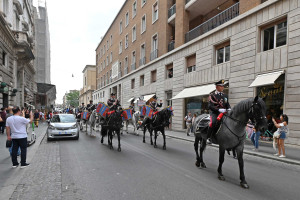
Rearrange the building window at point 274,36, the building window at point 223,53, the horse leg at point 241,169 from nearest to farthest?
the horse leg at point 241,169
the building window at point 274,36
the building window at point 223,53

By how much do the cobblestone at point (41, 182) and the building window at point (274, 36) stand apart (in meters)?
11.9

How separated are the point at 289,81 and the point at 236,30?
4.86 metres

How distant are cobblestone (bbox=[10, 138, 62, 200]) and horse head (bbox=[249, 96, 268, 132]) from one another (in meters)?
4.25

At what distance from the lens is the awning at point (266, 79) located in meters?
10.2

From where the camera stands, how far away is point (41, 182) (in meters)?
4.62

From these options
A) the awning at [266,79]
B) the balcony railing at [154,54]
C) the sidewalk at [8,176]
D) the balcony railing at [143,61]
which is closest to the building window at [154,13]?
the balcony railing at [154,54]

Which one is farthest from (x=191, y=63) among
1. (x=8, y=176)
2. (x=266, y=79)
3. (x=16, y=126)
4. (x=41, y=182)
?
(x=8, y=176)

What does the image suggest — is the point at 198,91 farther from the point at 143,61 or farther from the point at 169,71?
the point at 143,61

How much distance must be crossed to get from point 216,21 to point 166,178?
1400 cm

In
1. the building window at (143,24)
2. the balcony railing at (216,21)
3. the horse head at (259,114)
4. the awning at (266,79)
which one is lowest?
the horse head at (259,114)

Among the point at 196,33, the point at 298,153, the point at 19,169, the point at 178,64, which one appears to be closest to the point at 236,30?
the point at 196,33

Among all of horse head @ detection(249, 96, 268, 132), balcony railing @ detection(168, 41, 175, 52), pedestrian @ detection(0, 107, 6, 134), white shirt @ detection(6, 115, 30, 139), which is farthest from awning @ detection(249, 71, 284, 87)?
pedestrian @ detection(0, 107, 6, 134)

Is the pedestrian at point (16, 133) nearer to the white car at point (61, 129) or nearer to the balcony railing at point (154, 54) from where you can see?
the white car at point (61, 129)

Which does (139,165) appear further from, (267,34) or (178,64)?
(178,64)
